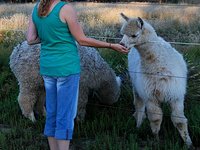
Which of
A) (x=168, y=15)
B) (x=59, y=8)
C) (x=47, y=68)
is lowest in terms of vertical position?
(x=168, y=15)

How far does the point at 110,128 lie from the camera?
19.2 feet

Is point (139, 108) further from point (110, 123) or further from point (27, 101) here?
point (27, 101)

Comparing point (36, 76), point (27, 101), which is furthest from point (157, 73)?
point (27, 101)

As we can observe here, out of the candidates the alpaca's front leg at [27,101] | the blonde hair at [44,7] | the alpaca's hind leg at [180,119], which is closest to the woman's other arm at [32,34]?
the blonde hair at [44,7]

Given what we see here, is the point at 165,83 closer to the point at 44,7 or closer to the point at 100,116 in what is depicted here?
the point at 100,116

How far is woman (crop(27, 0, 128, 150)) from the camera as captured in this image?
3.99m

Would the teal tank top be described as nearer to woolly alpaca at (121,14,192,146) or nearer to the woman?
the woman

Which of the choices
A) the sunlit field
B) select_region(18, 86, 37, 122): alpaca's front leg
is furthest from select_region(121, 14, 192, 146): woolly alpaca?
select_region(18, 86, 37, 122): alpaca's front leg

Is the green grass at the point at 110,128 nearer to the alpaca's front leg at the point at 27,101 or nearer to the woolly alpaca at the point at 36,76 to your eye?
the alpaca's front leg at the point at 27,101

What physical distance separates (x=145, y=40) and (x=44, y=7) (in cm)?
154

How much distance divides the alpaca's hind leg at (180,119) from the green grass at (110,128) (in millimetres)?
99

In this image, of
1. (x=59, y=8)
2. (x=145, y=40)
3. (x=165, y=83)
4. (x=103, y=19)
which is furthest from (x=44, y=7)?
(x=103, y=19)

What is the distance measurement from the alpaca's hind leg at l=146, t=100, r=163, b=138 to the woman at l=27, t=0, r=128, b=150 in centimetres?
123

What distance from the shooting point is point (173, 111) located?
210 inches
